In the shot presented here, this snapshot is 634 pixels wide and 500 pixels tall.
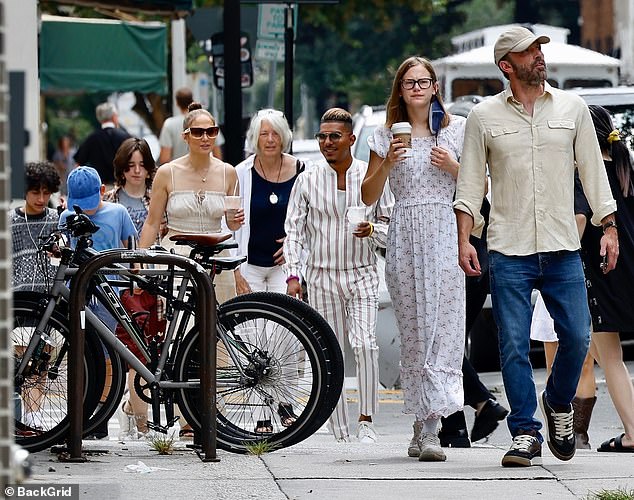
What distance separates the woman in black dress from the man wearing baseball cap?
1.07 m

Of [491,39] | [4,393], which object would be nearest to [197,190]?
[4,393]

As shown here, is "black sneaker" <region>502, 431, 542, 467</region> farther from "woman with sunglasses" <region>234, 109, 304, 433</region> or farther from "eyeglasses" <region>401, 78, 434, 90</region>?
"woman with sunglasses" <region>234, 109, 304, 433</region>

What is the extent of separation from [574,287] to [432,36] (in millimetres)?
40734

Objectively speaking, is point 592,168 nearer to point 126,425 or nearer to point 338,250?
point 338,250

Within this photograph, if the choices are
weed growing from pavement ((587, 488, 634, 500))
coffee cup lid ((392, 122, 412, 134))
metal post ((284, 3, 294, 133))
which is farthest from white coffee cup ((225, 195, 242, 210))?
metal post ((284, 3, 294, 133))

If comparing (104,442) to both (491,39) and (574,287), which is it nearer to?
(574,287)

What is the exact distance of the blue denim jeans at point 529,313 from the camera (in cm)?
717

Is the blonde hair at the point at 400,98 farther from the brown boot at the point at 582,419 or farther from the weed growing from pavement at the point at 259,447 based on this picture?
the brown boot at the point at 582,419

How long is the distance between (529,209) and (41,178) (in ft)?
10.9

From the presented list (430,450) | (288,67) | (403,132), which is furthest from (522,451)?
(288,67)

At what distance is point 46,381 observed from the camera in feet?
24.7

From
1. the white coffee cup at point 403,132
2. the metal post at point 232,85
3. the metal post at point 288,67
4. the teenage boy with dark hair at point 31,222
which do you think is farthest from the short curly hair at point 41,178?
the metal post at point 288,67

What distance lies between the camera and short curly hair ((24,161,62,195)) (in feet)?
30.2

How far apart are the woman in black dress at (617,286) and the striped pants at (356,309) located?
119 centimetres
